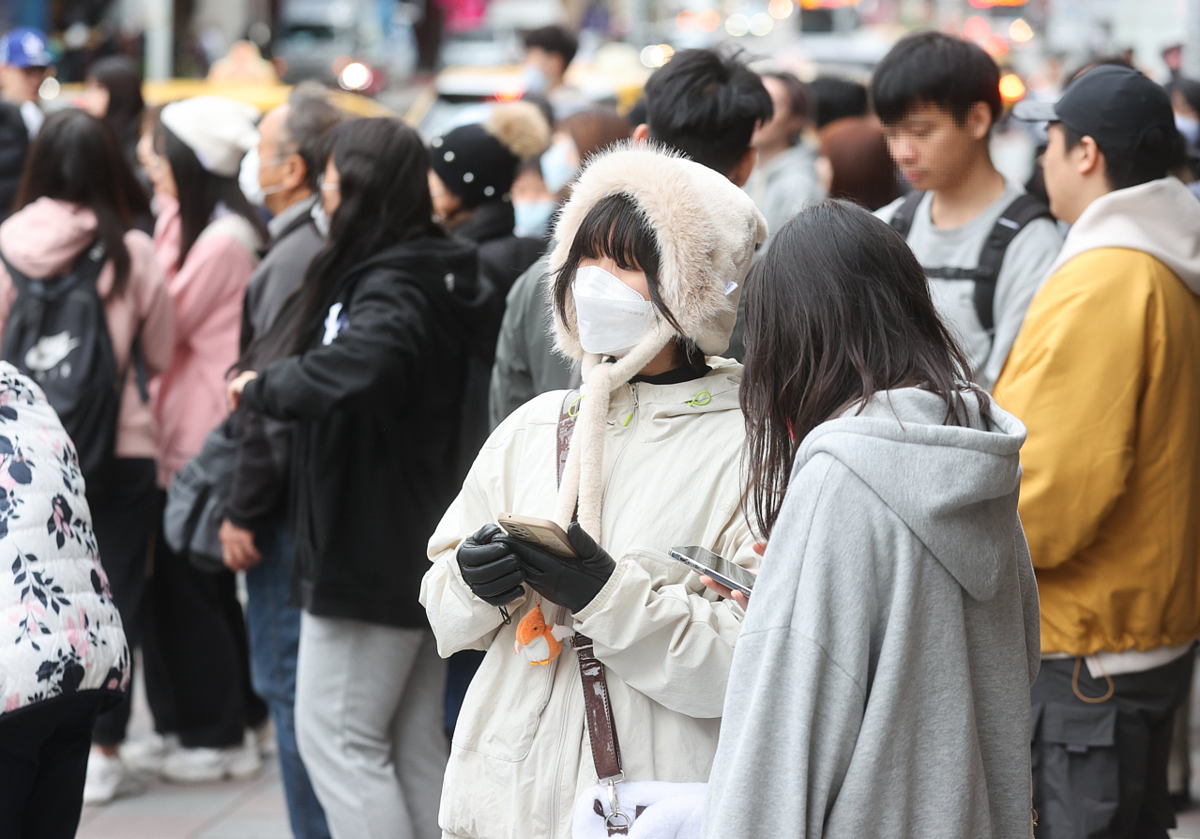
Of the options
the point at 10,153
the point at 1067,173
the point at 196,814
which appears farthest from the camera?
the point at 10,153

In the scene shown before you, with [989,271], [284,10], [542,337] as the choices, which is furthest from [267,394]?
[284,10]

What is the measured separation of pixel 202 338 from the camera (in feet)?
16.8

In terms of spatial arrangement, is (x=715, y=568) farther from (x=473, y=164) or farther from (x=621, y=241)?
(x=473, y=164)

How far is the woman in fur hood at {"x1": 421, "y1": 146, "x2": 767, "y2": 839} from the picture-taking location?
220cm

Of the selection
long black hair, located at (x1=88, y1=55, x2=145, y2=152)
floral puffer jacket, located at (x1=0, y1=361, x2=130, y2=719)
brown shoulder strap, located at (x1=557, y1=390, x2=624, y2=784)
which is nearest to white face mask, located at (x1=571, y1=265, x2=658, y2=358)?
brown shoulder strap, located at (x1=557, y1=390, x2=624, y2=784)

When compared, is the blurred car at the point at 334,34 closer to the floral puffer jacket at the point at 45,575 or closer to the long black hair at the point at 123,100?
the long black hair at the point at 123,100

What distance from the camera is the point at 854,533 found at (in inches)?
72.9

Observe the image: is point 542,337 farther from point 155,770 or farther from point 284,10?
point 284,10

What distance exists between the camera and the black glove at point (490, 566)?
85.7 inches

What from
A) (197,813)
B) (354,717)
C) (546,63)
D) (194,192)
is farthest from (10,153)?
(354,717)

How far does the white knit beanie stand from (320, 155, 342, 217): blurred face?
4.39ft

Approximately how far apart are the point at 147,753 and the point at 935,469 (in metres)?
4.20

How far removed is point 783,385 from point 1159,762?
181 cm

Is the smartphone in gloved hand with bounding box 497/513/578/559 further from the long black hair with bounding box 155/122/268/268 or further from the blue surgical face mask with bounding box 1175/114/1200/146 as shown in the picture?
the blue surgical face mask with bounding box 1175/114/1200/146
